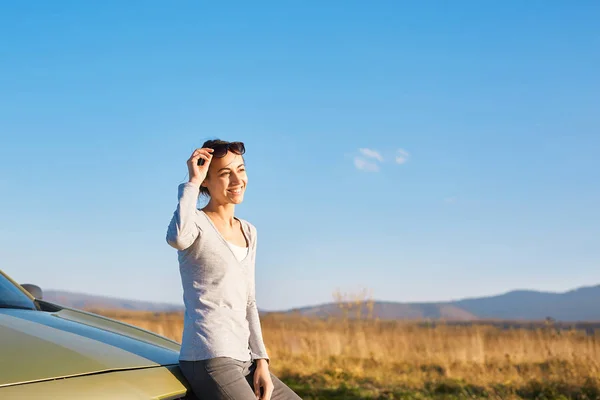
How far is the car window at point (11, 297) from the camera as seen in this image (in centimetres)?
319

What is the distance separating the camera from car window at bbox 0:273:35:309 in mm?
3186

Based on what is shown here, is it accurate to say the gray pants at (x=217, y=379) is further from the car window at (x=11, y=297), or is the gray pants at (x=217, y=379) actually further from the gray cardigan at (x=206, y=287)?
the car window at (x=11, y=297)

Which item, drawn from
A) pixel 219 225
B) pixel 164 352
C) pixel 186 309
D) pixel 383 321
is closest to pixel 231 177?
pixel 219 225

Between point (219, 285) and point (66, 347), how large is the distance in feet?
2.10

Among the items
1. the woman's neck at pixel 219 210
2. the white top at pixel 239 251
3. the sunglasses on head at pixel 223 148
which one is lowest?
the white top at pixel 239 251

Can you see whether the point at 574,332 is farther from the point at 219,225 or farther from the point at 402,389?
the point at 219,225

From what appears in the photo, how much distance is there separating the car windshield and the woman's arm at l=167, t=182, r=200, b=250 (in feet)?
3.24

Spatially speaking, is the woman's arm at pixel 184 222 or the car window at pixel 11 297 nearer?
the woman's arm at pixel 184 222

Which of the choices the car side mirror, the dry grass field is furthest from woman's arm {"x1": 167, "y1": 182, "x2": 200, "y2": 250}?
the dry grass field

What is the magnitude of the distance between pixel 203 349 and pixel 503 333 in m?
11.6

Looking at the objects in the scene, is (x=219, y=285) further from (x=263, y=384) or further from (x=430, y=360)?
(x=430, y=360)

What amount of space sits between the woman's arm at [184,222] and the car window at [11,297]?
0.99 metres

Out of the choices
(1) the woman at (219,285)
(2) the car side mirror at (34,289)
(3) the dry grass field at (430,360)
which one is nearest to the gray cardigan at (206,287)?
(1) the woman at (219,285)

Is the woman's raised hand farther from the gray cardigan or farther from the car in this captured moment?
the car
